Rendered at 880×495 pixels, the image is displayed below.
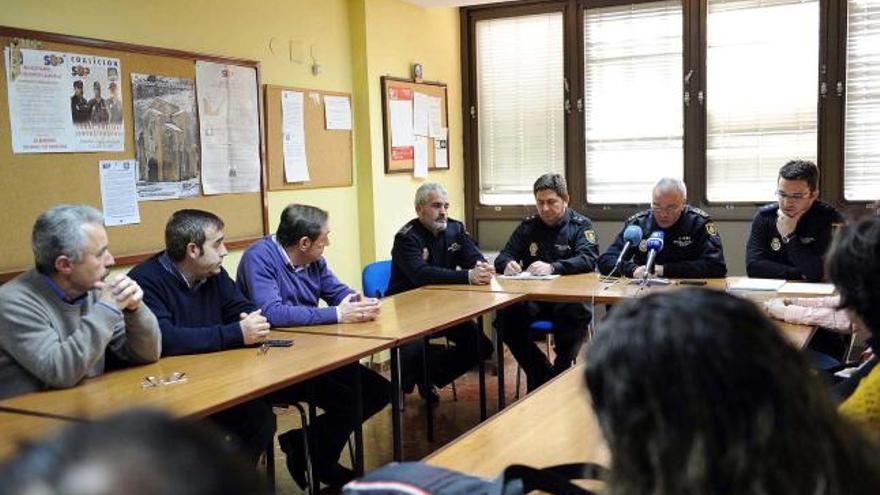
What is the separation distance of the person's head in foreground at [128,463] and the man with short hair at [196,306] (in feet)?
8.60

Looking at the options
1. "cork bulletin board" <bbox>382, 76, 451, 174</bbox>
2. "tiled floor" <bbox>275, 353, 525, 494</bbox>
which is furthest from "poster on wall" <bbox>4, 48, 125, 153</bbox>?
"cork bulletin board" <bbox>382, 76, 451, 174</bbox>

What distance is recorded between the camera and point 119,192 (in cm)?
371

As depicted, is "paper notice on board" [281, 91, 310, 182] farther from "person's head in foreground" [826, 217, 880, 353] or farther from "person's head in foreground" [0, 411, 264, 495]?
"person's head in foreground" [0, 411, 264, 495]

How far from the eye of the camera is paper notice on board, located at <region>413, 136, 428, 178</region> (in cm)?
587

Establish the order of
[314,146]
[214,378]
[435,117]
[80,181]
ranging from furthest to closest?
1. [435,117]
2. [314,146]
3. [80,181]
4. [214,378]

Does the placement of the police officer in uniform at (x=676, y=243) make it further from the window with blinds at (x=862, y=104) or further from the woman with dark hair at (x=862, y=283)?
the woman with dark hair at (x=862, y=283)

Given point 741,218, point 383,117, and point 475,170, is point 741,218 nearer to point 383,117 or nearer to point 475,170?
point 475,170

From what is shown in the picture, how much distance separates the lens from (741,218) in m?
5.73

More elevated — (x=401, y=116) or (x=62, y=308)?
(x=401, y=116)

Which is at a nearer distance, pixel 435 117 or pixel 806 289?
pixel 806 289

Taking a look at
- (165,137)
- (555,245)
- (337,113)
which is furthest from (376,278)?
(165,137)

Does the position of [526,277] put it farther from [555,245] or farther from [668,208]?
[668,208]

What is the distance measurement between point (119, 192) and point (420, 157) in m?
2.62

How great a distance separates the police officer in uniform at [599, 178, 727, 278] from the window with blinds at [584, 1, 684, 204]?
1.53m
